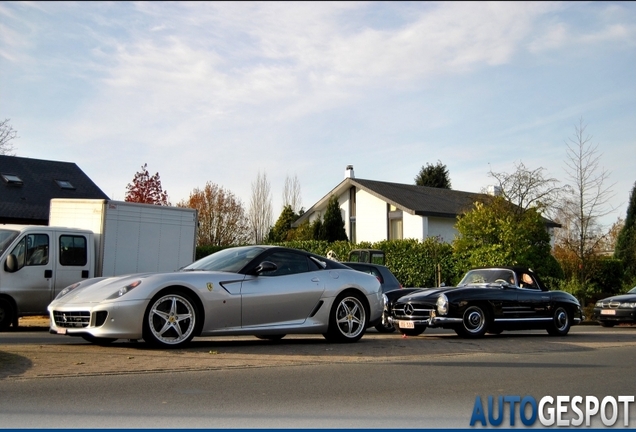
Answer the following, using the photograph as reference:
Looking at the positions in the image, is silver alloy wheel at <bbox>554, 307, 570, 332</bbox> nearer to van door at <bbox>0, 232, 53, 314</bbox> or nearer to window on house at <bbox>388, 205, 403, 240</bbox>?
van door at <bbox>0, 232, 53, 314</bbox>

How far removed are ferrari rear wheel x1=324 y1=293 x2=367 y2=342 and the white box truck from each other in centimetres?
631

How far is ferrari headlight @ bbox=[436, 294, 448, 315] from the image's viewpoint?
13.1 metres

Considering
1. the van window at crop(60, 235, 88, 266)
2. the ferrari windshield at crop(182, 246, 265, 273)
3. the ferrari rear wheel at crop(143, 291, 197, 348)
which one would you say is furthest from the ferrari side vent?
the van window at crop(60, 235, 88, 266)

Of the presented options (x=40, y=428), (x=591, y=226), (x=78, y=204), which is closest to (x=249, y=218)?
(x=591, y=226)

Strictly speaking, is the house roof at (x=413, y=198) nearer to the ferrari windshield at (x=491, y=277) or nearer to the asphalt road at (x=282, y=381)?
the ferrari windshield at (x=491, y=277)

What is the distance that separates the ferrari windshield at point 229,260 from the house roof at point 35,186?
2542cm

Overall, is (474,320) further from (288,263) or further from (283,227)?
(283,227)

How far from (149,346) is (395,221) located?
108 feet

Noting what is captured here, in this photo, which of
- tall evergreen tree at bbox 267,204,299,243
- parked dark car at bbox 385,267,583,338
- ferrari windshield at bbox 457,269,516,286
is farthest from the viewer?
tall evergreen tree at bbox 267,204,299,243

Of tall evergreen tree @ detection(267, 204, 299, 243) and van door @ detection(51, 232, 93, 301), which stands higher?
tall evergreen tree @ detection(267, 204, 299, 243)

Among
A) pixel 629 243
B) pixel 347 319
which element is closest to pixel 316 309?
pixel 347 319

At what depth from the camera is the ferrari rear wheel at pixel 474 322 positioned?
13.4 m

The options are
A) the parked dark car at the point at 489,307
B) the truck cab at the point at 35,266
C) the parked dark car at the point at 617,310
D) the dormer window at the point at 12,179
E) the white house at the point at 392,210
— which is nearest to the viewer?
the parked dark car at the point at 489,307

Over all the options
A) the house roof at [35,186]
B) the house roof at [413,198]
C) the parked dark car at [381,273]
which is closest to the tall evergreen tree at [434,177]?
the house roof at [413,198]
